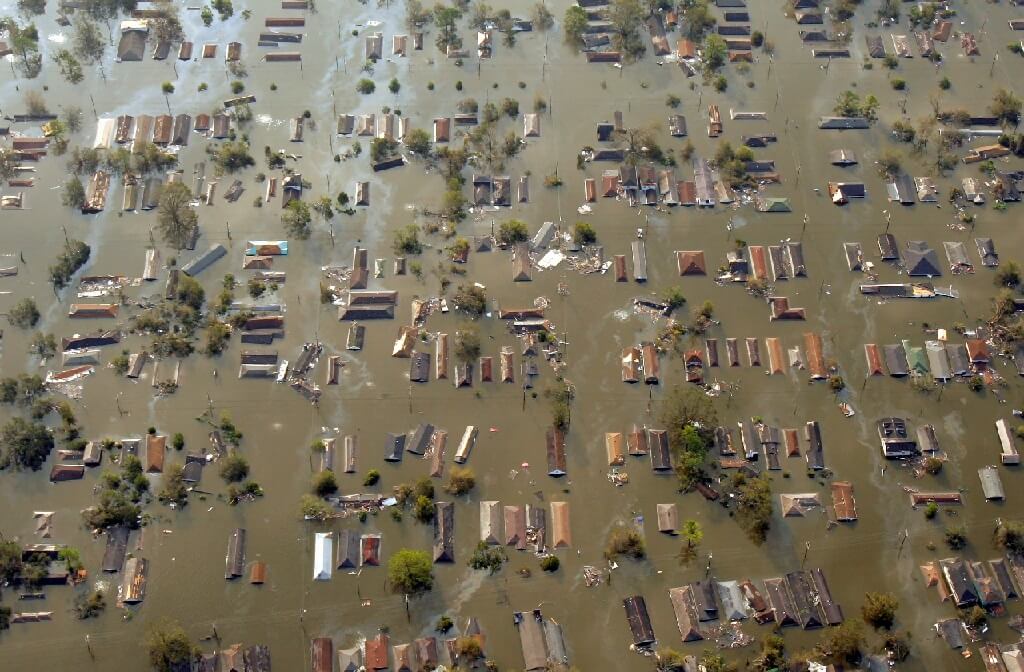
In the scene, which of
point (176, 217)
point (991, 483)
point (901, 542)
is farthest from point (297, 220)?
point (991, 483)

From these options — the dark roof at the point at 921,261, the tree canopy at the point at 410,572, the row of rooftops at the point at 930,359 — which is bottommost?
the tree canopy at the point at 410,572

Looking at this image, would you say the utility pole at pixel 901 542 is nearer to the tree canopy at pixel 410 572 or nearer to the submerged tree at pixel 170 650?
the tree canopy at pixel 410 572

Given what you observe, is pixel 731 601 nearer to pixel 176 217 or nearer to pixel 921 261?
pixel 921 261

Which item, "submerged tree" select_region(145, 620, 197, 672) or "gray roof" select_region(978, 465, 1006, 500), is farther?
"gray roof" select_region(978, 465, 1006, 500)

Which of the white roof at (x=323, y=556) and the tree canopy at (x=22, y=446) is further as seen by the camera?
the tree canopy at (x=22, y=446)

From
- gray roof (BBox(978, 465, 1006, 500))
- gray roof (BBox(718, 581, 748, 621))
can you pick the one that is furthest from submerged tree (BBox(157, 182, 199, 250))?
gray roof (BBox(978, 465, 1006, 500))

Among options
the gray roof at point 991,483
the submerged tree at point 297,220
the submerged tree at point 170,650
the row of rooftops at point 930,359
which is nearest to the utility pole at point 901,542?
the gray roof at point 991,483

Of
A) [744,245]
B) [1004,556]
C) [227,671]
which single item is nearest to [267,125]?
[744,245]

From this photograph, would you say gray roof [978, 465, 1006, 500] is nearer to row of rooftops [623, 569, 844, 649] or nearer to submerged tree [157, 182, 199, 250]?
row of rooftops [623, 569, 844, 649]

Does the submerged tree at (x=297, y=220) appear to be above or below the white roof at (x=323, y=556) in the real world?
above
